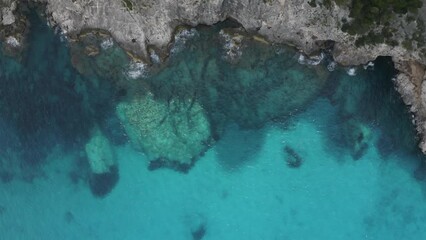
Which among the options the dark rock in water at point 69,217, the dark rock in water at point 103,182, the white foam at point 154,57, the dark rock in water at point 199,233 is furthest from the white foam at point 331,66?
the dark rock in water at point 69,217

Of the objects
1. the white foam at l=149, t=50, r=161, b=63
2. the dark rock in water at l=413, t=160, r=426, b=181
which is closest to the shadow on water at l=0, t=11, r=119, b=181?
the white foam at l=149, t=50, r=161, b=63

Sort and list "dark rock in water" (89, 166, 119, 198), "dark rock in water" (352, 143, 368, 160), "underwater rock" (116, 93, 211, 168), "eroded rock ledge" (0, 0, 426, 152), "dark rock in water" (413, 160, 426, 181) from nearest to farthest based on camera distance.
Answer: "eroded rock ledge" (0, 0, 426, 152) < "dark rock in water" (413, 160, 426, 181) < "dark rock in water" (352, 143, 368, 160) < "dark rock in water" (89, 166, 119, 198) < "underwater rock" (116, 93, 211, 168)

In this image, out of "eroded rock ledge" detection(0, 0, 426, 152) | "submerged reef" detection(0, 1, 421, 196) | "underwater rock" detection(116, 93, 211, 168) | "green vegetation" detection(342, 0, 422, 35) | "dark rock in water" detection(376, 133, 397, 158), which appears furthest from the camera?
"underwater rock" detection(116, 93, 211, 168)

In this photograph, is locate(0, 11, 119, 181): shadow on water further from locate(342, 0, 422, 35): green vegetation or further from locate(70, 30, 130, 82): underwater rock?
locate(342, 0, 422, 35): green vegetation

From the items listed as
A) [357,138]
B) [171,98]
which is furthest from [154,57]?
[357,138]

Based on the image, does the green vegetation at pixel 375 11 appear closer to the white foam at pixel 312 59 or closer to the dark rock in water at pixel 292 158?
the white foam at pixel 312 59

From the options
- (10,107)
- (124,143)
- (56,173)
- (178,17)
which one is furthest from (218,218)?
(10,107)

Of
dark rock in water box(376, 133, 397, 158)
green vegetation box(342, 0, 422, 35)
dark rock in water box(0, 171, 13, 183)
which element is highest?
green vegetation box(342, 0, 422, 35)
